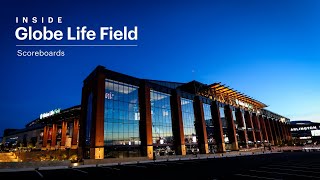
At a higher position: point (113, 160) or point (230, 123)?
point (230, 123)

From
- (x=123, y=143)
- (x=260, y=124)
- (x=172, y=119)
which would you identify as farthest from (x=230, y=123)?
(x=123, y=143)

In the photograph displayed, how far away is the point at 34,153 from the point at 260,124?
8884 cm

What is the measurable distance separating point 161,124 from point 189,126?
10.5 metres

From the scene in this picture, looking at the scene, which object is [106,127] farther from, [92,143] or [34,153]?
[34,153]

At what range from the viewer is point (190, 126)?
56.6 metres

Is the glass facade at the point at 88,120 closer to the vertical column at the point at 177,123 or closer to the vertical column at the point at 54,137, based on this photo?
the vertical column at the point at 177,123

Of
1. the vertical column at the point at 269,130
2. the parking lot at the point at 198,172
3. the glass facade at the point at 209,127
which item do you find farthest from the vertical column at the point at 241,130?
the parking lot at the point at 198,172

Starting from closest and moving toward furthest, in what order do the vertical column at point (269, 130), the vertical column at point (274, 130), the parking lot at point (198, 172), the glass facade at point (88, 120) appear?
the parking lot at point (198, 172), the glass facade at point (88, 120), the vertical column at point (269, 130), the vertical column at point (274, 130)

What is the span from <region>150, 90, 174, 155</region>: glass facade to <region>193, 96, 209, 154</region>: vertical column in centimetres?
1068

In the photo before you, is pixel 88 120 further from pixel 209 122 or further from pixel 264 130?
pixel 264 130

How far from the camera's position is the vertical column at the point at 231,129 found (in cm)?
6725

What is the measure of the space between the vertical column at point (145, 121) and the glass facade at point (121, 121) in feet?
3.36

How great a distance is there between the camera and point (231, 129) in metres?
69.8

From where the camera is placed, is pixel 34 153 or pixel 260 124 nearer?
pixel 34 153
